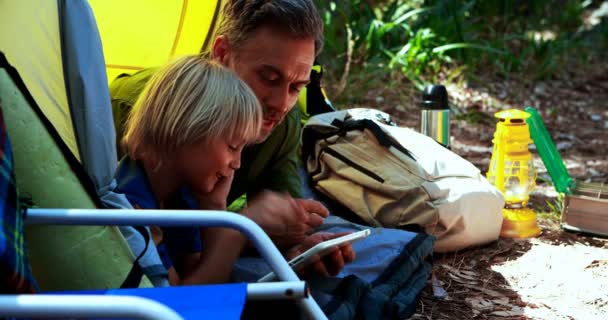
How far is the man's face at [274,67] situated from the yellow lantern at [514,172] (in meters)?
1.28

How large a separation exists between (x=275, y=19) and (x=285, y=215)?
63 centimetres

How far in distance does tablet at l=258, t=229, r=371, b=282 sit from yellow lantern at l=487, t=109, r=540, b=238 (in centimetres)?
155

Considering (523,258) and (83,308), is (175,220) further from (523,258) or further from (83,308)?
(523,258)

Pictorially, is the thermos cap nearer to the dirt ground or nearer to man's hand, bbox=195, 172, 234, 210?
the dirt ground

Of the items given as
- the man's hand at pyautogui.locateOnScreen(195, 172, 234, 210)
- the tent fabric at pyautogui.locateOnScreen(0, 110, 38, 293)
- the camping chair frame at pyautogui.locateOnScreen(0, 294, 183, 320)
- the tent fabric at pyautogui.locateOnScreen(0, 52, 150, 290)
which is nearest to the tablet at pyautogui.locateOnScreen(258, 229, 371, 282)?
the man's hand at pyautogui.locateOnScreen(195, 172, 234, 210)

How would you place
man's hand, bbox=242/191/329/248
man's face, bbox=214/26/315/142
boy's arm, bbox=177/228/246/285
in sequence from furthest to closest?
1. man's face, bbox=214/26/315/142
2. man's hand, bbox=242/191/329/248
3. boy's arm, bbox=177/228/246/285

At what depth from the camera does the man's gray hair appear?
2693 mm

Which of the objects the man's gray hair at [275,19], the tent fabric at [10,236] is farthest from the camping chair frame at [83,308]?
the man's gray hair at [275,19]

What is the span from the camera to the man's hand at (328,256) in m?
2.44

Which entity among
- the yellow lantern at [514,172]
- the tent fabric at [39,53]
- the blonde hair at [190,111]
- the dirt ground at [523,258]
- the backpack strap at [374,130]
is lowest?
the dirt ground at [523,258]

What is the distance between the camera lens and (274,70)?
104 inches

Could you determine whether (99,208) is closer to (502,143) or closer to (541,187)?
(502,143)

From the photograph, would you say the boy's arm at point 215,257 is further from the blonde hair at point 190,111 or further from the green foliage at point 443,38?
the green foliage at point 443,38

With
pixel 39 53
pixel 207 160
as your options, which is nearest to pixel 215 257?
pixel 207 160
